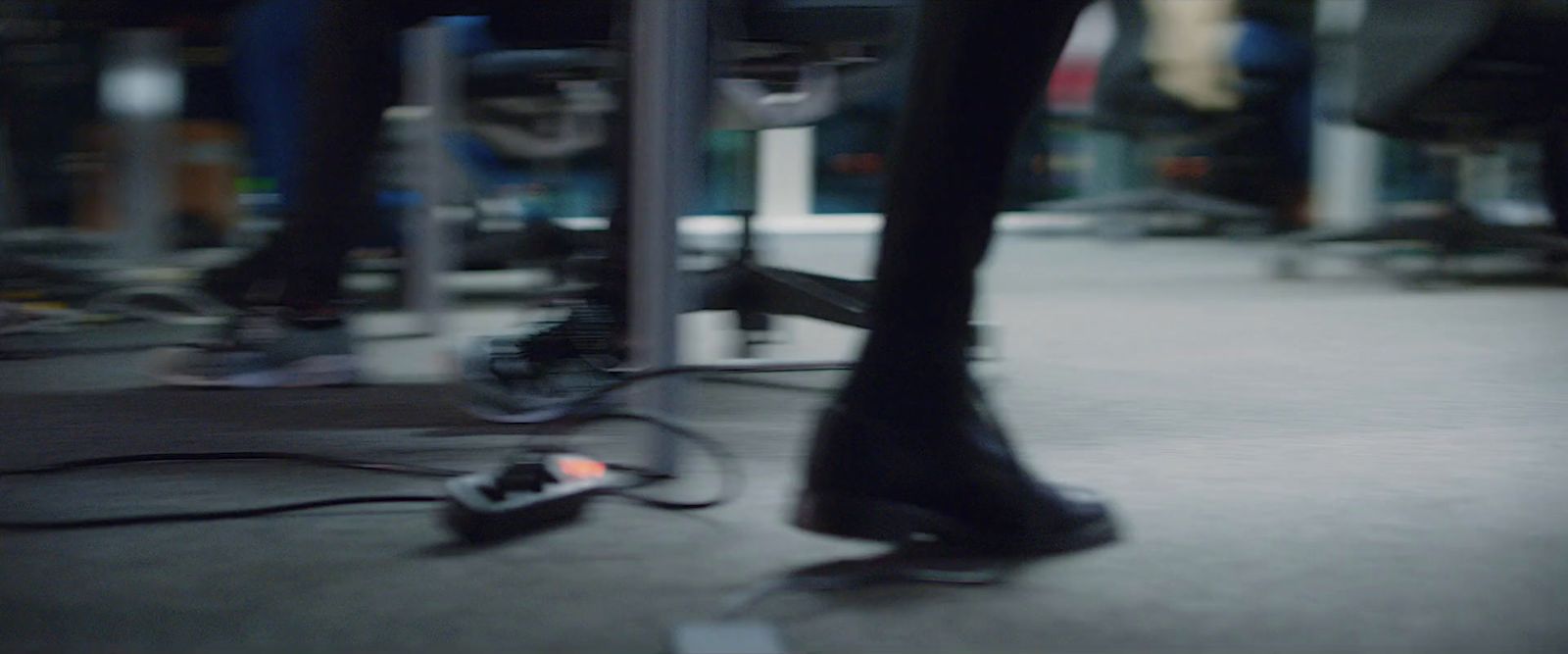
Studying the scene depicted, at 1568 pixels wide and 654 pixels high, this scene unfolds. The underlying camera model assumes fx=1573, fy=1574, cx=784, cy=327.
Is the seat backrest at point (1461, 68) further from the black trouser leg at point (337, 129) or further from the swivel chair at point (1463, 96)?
the black trouser leg at point (337, 129)

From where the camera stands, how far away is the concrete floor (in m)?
0.87

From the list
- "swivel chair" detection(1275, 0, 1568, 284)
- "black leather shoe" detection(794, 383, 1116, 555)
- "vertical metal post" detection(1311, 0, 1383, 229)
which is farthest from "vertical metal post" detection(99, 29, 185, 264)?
"vertical metal post" detection(1311, 0, 1383, 229)

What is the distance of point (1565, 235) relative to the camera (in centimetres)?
343

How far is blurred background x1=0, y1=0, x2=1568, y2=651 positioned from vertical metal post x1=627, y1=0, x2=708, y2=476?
25 mm

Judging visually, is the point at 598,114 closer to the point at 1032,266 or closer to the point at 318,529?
the point at 1032,266

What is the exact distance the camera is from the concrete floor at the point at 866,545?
87 centimetres

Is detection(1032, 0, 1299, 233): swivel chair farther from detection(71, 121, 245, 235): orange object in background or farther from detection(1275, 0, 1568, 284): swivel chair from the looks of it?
detection(71, 121, 245, 235): orange object in background

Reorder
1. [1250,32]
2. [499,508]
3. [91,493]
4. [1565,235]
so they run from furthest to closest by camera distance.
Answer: [1250,32], [1565,235], [91,493], [499,508]

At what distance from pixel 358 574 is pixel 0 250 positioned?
8.10ft

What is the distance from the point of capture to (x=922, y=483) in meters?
0.99

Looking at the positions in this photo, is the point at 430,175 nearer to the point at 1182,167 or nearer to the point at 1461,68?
the point at 1461,68

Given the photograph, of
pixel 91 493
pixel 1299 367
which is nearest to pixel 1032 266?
pixel 1299 367

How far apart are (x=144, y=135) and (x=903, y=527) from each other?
9.72 ft

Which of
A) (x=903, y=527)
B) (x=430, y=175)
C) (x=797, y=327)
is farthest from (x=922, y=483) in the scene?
(x=797, y=327)
